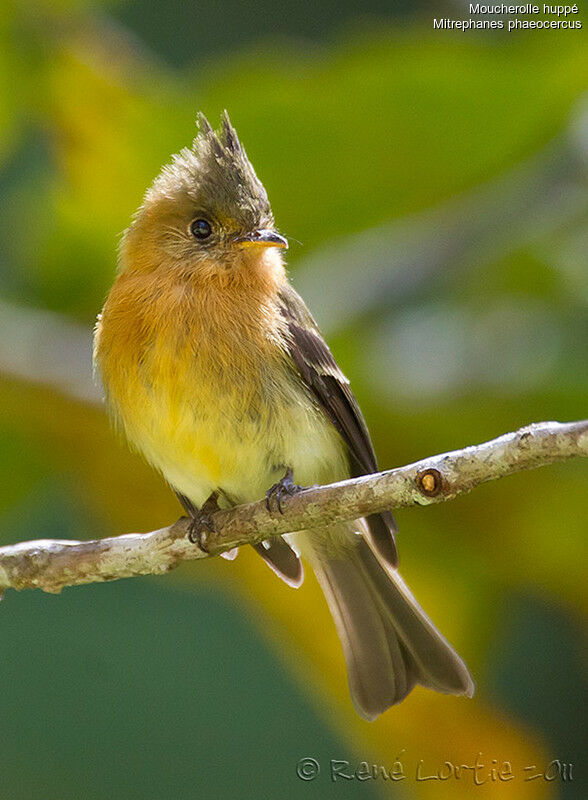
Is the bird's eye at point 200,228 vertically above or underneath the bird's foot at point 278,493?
above

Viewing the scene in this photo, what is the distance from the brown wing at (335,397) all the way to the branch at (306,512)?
21.3 inches

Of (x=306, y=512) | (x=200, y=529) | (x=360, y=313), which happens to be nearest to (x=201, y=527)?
(x=200, y=529)

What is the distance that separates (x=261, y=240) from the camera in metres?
3.98

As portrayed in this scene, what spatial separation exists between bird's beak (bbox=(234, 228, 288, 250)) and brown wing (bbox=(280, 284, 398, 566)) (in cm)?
20

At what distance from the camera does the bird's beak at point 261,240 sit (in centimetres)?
396

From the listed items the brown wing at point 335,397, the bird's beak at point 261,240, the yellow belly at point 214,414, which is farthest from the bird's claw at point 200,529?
the bird's beak at point 261,240

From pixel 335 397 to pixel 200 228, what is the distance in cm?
73

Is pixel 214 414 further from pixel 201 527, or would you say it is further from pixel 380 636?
pixel 380 636

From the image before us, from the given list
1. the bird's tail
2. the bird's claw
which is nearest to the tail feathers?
the bird's tail

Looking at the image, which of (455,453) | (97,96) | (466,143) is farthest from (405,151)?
(455,453)

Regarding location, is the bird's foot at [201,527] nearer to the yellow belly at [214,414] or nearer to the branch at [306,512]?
the branch at [306,512]

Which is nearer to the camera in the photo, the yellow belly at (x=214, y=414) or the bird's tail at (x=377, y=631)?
the yellow belly at (x=214, y=414)

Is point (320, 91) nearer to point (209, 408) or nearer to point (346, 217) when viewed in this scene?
point (346, 217)

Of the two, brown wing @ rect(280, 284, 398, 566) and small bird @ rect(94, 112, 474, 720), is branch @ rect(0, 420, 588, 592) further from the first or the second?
brown wing @ rect(280, 284, 398, 566)
